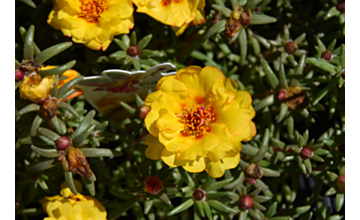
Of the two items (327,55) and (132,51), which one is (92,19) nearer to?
(132,51)

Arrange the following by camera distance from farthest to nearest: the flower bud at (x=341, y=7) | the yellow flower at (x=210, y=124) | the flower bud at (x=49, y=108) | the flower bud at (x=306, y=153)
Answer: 1. the flower bud at (x=341, y=7)
2. the flower bud at (x=306, y=153)
3. the flower bud at (x=49, y=108)
4. the yellow flower at (x=210, y=124)

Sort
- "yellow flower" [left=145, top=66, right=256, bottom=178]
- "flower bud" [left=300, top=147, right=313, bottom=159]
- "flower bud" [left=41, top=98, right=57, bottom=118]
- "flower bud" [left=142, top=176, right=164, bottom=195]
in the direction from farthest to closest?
"flower bud" [left=300, top=147, right=313, bottom=159] → "flower bud" [left=142, top=176, right=164, bottom=195] → "flower bud" [left=41, top=98, right=57, bottom=118] → "yellow flower" [left=145, top=66, right=256, bottom=178]

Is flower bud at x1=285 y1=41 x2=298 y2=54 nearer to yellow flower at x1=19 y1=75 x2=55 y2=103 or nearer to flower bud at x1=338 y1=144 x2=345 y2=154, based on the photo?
flower bud at x1=338 y1=144 x2=345 y2=154

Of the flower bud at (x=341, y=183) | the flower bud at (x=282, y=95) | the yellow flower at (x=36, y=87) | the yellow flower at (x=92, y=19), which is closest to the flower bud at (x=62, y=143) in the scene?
the yellow flower at (x=36, y=87)

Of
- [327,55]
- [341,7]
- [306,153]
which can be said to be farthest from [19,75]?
[341,7]

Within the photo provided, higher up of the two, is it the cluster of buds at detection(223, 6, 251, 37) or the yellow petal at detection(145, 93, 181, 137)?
the cluster of buds at detection(223, 6, 251, 37)

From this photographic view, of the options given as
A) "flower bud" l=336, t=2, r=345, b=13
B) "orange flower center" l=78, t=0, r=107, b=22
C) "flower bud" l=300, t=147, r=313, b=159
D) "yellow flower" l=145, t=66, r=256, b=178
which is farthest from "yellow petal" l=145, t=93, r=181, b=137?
"flower bud" l=336, t=2, r=345, b=13

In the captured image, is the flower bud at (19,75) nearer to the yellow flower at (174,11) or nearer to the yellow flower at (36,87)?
the yellow flower at (36,87)
